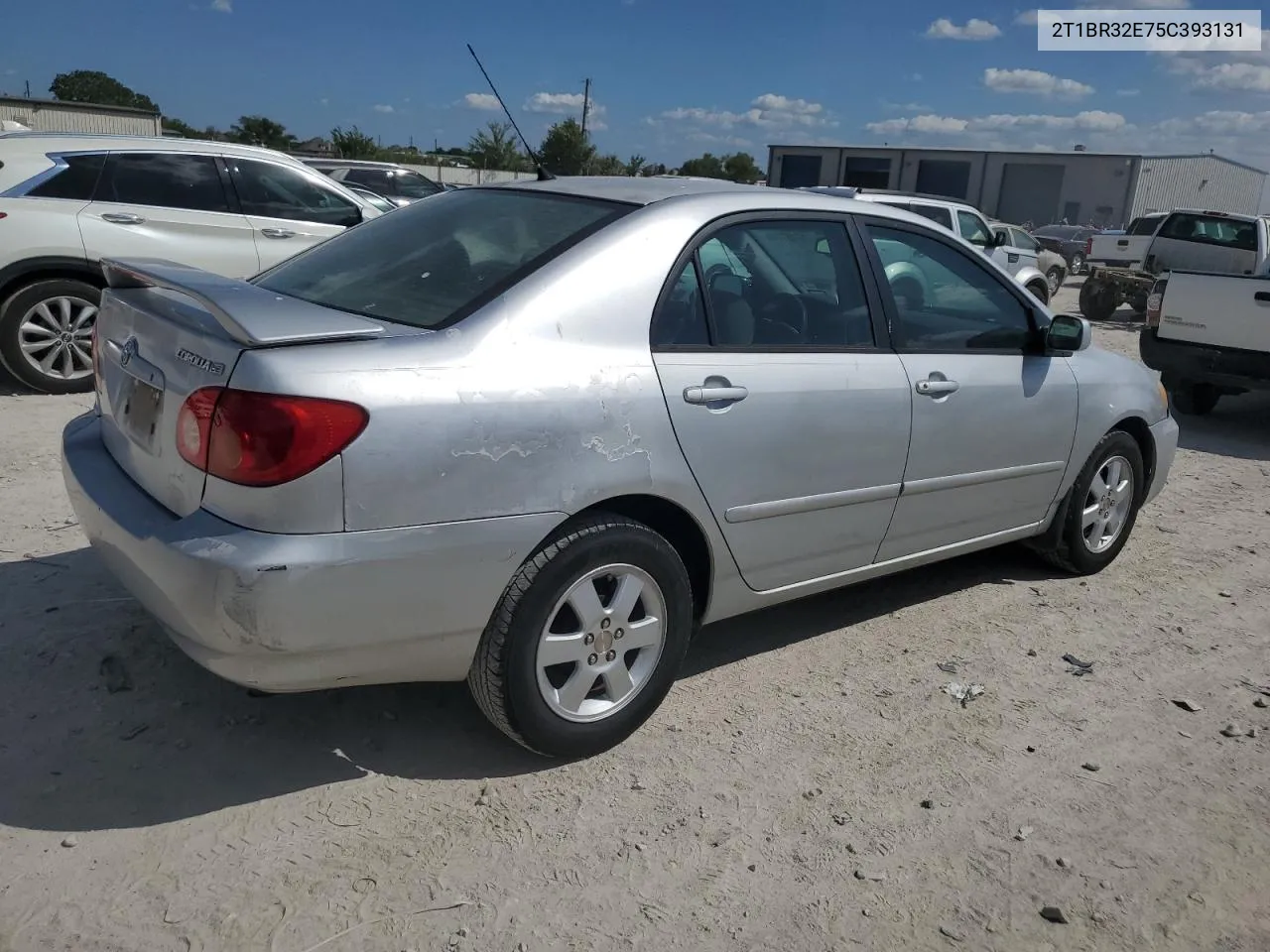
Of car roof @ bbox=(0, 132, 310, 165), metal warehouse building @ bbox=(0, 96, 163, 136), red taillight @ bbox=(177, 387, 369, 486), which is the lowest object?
red taillight @ bbox=(177, 387, 369, 486)

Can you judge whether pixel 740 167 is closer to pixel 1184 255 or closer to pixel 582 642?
pixel 1184 255

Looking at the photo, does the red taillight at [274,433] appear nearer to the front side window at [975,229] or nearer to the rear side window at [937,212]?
the rear side window at [937,212]

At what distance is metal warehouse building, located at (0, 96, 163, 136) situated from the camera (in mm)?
36969

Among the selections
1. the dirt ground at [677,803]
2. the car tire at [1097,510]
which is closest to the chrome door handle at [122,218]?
the dirt ground at [677,803]

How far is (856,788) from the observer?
3.13m

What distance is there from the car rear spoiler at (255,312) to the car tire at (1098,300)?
16.5 meters

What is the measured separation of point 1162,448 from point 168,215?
21.7ft

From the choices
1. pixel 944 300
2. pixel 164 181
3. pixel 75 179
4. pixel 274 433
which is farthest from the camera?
pixel 164 181

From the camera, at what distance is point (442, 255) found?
10.9ft

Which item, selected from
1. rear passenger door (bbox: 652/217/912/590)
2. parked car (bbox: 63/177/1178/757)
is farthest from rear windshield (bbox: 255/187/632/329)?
rear passenger door (bbox: 652/217/912/590)

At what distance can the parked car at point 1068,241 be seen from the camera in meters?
29.0

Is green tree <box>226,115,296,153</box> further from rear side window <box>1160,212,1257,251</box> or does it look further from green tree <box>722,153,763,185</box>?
rear side window <box>1160,212,1257,251</box>

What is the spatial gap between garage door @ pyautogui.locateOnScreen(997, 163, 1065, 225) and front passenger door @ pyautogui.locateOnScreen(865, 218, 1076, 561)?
5232 centimetres

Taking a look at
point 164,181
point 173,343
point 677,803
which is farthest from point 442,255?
point 164,181
